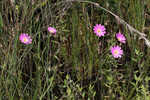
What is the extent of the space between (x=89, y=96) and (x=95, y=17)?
55cm

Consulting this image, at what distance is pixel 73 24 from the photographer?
142cm

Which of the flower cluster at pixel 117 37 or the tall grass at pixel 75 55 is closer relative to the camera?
the tall grass at pixel 75 55

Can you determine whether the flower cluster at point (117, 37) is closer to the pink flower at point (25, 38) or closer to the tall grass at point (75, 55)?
the tall grass at point (75, 55)

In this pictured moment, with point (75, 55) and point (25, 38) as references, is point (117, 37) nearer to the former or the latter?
point (75, 55)

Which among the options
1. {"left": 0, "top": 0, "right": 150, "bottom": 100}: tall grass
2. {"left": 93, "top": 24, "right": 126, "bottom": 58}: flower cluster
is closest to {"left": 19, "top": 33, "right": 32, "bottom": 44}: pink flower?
{"left": 0, "top": 0, "right": 150, "bottom": 100}: tall grass

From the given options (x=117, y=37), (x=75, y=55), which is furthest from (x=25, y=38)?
(x=117, y=37)

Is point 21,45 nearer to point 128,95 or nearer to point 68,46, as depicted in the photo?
→ point 68,46

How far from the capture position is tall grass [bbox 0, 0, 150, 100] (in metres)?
1.27

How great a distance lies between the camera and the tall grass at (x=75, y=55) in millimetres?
1268

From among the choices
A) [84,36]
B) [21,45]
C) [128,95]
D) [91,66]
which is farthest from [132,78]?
[21,45]

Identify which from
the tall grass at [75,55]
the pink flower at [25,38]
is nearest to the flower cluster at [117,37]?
the tall grass at [75,55]

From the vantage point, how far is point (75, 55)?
1403 mm

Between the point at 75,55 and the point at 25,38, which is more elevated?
the point at 25,38

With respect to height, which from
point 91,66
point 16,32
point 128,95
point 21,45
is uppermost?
point 16,32
